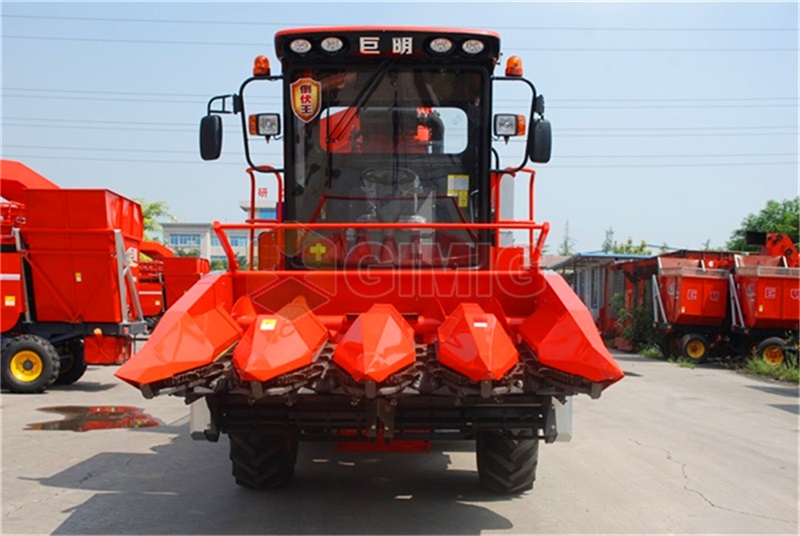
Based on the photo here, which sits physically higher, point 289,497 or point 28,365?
point 289,497

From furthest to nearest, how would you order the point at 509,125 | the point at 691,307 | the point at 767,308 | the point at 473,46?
the point at 691,307 < the point at 767,308 < the point at 509,125 < the point at 473,46

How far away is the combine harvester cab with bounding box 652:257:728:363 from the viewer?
1914 centimetres

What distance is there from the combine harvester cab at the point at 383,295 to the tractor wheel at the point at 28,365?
23.5 feet

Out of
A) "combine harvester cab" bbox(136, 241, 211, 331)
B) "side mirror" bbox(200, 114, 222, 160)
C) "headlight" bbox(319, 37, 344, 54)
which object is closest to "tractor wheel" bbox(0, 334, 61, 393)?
"side mirror" bbox(200, 114, 222, 160)

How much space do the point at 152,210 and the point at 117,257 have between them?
3726 cm

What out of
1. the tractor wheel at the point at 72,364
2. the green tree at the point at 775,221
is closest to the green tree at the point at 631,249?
the green tree at the point at 775,221

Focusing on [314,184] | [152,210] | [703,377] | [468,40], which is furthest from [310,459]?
[152,210]

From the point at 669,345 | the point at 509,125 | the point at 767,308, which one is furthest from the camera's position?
the point at 669,345

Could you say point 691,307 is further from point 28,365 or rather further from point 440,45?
point 440,45

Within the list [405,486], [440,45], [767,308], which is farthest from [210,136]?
[767,308]

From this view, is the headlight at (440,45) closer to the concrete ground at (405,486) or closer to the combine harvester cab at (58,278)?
the concrete ground at (405,486)

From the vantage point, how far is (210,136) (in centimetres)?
685

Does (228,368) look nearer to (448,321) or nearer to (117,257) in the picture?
(448,321)

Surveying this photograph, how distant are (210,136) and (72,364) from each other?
878cm
